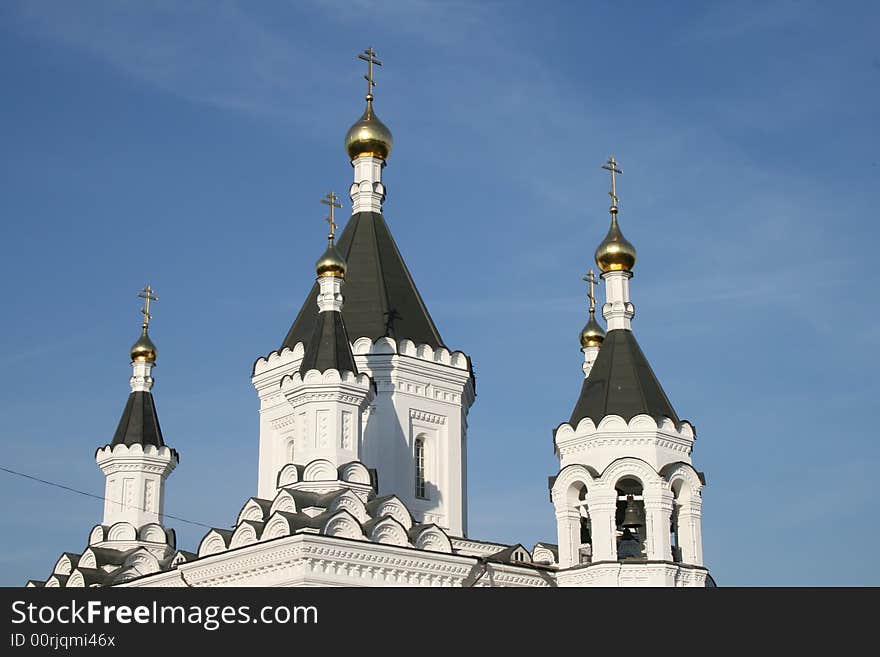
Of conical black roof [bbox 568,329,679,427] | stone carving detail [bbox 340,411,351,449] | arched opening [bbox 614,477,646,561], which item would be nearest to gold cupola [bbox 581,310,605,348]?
conical black roof [bbox 568,329,679,427]

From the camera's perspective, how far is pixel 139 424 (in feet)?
82.2

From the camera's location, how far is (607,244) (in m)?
22.1

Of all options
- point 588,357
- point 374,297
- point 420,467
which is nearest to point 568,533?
point 420,467

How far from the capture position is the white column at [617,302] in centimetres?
2164

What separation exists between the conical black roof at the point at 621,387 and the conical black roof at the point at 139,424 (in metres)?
8.35

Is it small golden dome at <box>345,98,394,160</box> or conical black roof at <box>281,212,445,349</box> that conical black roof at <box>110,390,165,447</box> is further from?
small golden dome at <box>345,98,394,160</box>

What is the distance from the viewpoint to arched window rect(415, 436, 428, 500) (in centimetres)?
2209

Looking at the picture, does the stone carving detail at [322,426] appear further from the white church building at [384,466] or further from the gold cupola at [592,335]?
the gold cupola at [592,335]

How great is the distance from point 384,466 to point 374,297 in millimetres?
2920

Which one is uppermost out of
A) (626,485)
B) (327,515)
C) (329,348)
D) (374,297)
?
(374,297)

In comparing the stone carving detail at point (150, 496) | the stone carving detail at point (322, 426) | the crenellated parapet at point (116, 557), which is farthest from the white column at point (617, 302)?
the stone carving detail at point (150, 496)

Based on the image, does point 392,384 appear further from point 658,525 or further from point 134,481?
point 134,481
